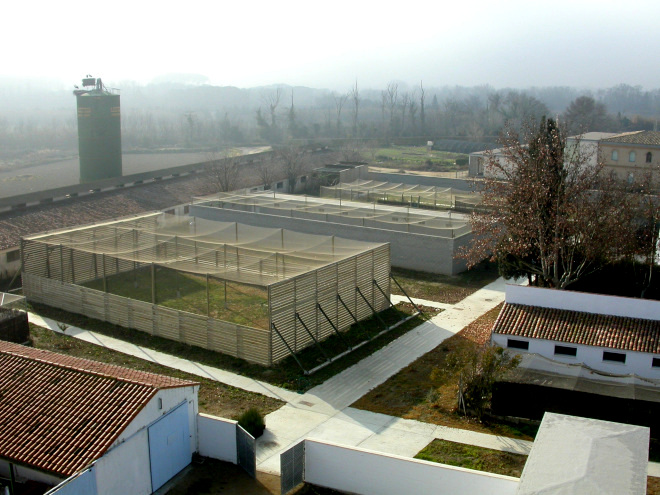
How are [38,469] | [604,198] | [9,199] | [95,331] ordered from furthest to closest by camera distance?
[9,199] → [604,198] → [95,331] → [38,469]

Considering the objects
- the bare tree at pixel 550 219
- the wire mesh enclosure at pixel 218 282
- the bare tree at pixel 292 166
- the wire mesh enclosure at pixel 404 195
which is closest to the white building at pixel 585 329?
the bare tree at pixel 550 219

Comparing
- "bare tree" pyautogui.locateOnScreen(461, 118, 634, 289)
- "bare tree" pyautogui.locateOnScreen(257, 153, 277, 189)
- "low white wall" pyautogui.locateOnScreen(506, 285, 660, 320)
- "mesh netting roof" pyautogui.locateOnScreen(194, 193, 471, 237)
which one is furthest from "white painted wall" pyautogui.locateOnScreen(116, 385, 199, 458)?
"bare tree" pyautogui.locateOnScreen(257, 153, 277, 189)

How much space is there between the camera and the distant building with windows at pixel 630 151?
160 ft

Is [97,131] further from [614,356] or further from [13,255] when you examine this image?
[614,356]

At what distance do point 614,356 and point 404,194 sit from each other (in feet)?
85.7

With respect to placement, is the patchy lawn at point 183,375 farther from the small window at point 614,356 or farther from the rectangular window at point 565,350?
the small window at point 614,356

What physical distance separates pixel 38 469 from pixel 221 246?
14.2 metres

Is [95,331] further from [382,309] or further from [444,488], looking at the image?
[444,488]

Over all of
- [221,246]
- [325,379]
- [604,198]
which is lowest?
[325,379]

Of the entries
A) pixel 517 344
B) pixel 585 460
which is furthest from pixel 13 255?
pixel 585 460

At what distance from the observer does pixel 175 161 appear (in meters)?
64.9

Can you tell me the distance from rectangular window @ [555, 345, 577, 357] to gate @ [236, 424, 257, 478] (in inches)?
336

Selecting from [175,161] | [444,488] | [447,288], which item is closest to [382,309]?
[447,288]

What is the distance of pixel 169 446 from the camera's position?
45.8 ft
